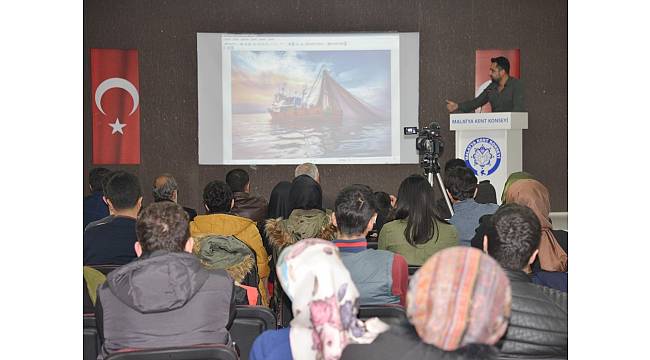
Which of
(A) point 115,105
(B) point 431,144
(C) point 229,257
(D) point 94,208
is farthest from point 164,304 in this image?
(A) point 115,105

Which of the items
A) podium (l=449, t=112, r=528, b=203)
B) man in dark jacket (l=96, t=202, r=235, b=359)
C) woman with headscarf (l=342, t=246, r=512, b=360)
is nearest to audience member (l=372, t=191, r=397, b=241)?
man in dark jacket (l=96, t=202, r=235, b=359)

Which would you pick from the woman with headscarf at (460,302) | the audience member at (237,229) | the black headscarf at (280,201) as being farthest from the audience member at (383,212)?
the woman with headscarf at (460,302)

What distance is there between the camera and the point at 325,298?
80.4 inches

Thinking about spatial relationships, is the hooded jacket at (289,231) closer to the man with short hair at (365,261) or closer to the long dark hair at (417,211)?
the long dark hair at (417,211)

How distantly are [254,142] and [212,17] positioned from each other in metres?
1.52

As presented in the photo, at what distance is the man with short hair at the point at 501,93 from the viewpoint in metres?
9.10

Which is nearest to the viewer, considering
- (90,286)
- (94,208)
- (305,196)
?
(90,286)

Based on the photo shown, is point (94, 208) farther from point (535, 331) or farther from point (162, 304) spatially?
point (535, 331)

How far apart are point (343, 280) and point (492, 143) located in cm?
637

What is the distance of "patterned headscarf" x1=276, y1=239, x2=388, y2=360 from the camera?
2039 millimetres

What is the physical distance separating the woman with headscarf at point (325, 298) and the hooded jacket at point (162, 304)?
591 millimetres

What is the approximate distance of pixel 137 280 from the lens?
8.44 feet
